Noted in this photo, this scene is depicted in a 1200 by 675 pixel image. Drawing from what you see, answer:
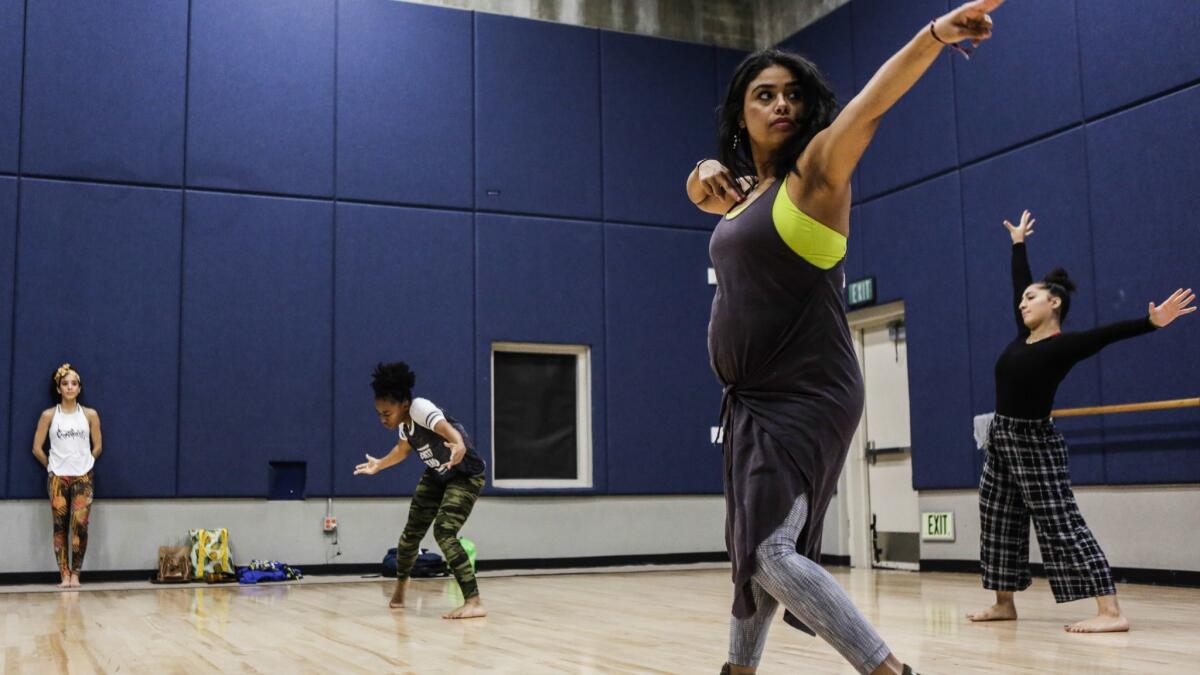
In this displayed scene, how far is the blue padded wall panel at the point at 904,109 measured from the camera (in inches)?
333

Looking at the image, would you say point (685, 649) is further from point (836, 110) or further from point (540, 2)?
point (540, 2)

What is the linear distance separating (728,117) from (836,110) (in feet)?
0.69

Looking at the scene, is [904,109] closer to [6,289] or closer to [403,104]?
[403,104]

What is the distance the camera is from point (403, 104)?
9.24 m

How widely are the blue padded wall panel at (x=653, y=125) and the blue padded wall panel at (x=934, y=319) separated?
1.92 metres

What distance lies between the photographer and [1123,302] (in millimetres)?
6984

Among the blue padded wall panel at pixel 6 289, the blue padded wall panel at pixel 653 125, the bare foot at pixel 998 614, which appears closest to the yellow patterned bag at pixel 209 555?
the blue padded wall panel at pixel 6 289

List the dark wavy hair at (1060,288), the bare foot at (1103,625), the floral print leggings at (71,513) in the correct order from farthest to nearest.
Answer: the floral print leggings at (71,513)
the dark wavy hair at (1060,288)
the bare foot at (1103,625)

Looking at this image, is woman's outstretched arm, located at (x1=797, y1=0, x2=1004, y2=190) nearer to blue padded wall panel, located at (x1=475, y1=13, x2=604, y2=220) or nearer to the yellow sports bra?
the yellow sports bra

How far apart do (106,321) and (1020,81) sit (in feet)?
21.3

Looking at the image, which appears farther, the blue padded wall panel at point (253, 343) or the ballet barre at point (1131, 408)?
the blue padded wall panel at point (253, 343)

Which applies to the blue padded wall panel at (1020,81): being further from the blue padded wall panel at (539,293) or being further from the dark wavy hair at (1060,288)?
the blue padded wall panel at (539,293)

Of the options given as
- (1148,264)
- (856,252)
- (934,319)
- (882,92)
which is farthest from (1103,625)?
(856,252)

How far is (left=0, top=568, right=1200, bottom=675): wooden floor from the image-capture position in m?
3.82
